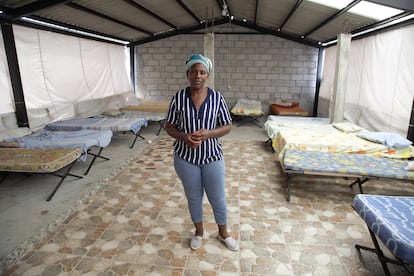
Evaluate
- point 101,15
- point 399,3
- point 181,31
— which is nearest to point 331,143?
point 399,3

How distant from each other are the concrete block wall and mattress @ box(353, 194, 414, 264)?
19.8ft

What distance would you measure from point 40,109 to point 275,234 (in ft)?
14.5

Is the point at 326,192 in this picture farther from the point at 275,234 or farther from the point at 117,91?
the point at 117,91

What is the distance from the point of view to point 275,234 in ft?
7.41

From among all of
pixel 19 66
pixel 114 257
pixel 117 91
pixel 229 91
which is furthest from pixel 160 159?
pixel 229 91

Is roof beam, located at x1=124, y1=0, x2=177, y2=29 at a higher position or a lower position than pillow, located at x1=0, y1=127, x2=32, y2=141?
higher

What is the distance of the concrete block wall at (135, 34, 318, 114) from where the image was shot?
7762 mm

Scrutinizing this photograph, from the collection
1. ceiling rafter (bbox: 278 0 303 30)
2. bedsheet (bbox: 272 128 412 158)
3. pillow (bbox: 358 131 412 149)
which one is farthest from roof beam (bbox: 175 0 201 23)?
pillow (bbox: 358 131 412 149)

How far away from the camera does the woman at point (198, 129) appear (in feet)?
5.56

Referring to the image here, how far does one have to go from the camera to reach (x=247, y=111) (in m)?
6.83

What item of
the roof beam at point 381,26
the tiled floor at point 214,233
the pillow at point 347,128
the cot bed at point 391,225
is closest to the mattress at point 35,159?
the tiled floor at point 214,233

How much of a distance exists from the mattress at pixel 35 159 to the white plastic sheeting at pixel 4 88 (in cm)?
104

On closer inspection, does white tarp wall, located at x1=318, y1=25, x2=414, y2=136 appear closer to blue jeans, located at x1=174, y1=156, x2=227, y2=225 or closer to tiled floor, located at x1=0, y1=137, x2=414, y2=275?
tiled floor, located at x1=0, y1=137, x2=414, y2=275

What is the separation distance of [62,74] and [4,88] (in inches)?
52.2
